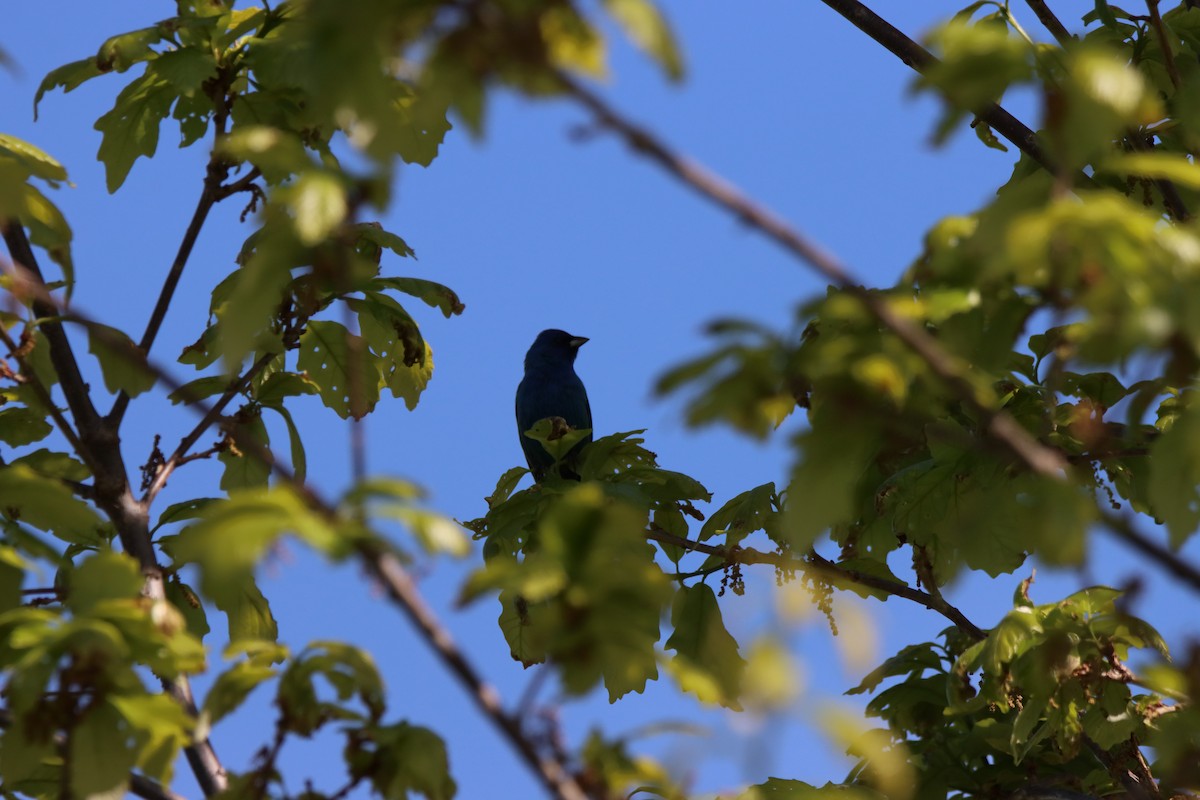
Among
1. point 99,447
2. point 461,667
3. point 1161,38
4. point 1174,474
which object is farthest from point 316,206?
point 1161,38

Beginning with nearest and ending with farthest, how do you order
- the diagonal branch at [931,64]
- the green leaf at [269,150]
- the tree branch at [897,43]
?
the green leaf at [269,150]
the diagonal branch at [931,64]
the tree branch at [897,43]

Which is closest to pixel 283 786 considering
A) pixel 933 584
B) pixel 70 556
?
pixel 70 556

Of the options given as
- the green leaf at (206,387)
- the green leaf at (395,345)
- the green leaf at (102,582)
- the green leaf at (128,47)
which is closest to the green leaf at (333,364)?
the green leaf at (395,345)

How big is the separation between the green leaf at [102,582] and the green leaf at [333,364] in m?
1.75

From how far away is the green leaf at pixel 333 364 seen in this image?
13.4ft

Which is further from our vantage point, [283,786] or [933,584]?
[933,584]

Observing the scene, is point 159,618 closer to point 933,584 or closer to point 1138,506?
point 933,584

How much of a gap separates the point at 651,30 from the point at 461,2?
26 centimetres

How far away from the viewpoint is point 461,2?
1.63 metres

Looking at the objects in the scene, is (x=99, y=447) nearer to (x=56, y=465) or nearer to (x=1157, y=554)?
(x=56, y=465)

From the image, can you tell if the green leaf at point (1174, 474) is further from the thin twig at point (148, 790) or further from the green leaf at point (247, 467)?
the green leaf at point (247, 467)

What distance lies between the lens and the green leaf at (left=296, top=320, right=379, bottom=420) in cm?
407

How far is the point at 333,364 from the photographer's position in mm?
4148

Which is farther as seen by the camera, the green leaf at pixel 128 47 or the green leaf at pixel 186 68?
the green leaf at pixel 128 47
